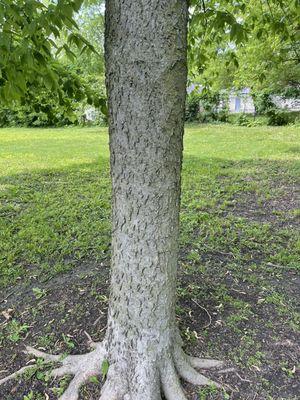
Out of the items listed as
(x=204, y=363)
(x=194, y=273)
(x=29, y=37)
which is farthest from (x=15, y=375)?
(x=29, y=37)

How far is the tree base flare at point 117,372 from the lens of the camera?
162 cm

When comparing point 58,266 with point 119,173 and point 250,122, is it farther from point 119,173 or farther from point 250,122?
point 250,122

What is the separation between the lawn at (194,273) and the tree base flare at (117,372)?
0.05 meters

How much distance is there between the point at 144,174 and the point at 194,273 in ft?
4.77

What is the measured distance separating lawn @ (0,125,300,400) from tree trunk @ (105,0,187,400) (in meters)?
0.28

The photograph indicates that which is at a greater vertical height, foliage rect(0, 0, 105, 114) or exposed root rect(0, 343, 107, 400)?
foliage rect(0, 0, 105, 114)

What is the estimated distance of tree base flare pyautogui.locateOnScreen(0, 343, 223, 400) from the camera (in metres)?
1.62

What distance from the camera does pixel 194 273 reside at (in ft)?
8.79

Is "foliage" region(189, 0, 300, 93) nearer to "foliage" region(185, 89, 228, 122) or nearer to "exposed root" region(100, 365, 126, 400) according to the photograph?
"exposed root" region(100, 365, 126, 400)

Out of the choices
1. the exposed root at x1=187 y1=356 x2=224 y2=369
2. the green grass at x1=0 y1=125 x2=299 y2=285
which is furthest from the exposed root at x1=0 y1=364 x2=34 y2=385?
the green grass at x1=0 y1=125 x2=299 y2=285

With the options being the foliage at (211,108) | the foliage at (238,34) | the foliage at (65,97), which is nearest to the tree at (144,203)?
the foliage at (65,97)

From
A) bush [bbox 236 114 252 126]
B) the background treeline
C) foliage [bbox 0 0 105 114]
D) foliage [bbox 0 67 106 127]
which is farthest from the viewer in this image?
bush [bbox 236 114 252 126]

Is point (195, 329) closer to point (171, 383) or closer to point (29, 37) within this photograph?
point (171, 383)

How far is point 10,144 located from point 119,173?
9.84 metres
